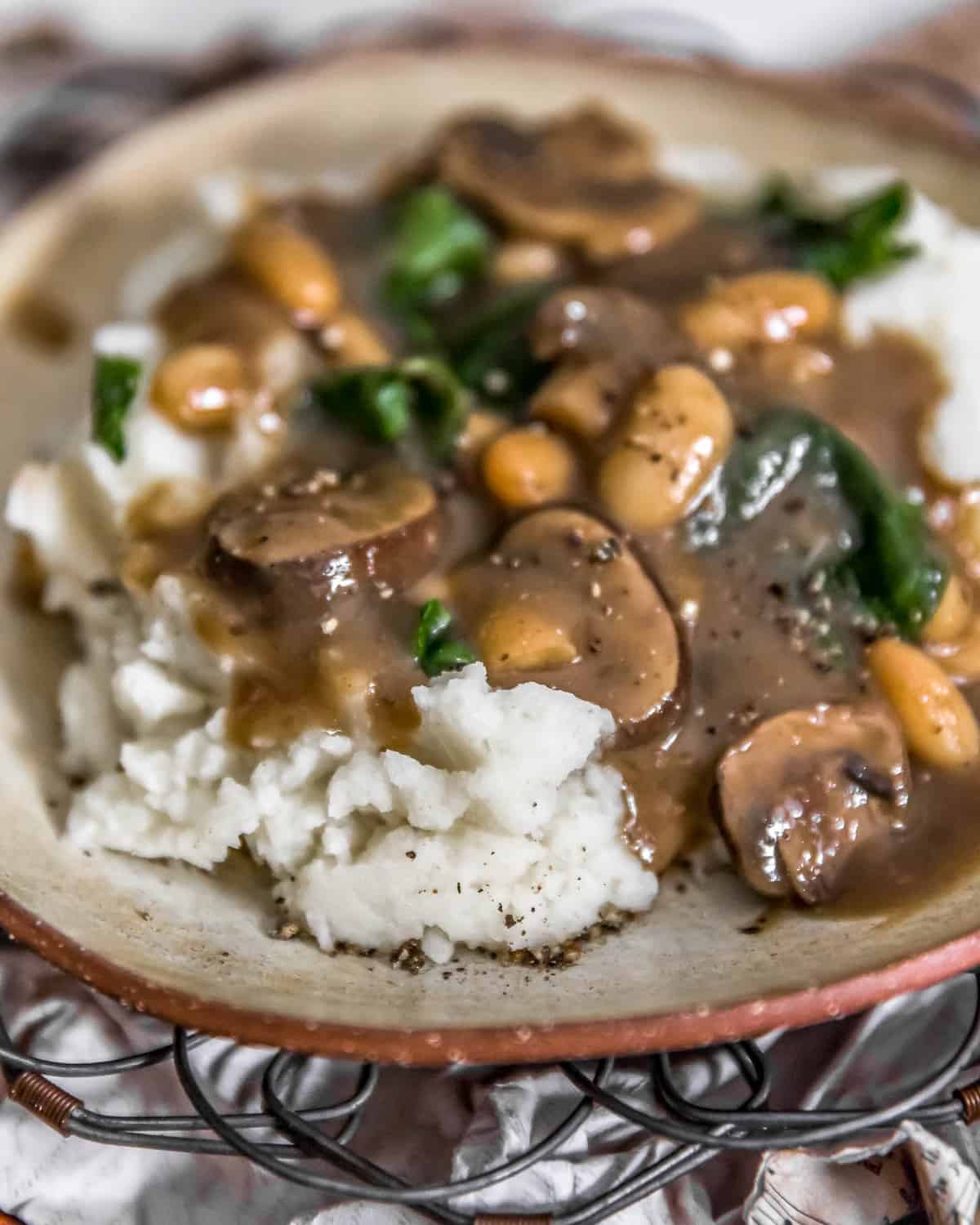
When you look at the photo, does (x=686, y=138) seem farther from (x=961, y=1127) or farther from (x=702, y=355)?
(x=961, y=1127)

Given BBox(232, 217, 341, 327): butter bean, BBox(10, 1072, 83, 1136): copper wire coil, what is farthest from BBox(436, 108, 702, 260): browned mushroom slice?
BBox(10, 1072, 83, 1136): copper wire coil

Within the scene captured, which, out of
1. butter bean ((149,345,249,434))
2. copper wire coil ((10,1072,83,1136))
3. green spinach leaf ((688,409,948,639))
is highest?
green spinach leaf ((688,409,948,639))

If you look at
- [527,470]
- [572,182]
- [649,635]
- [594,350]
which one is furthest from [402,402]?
[572,182]

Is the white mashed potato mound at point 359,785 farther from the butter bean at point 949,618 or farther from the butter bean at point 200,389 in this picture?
the butter bean at point 949,618

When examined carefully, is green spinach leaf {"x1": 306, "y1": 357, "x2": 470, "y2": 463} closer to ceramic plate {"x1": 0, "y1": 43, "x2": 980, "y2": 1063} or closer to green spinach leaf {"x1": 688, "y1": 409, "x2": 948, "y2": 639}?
green spinach leaf {"x1": 688, "y1": 409, "x2": 948, "y2": 639}

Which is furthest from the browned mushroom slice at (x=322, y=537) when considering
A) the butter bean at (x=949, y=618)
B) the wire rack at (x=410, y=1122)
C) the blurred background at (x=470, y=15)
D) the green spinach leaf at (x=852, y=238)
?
the blurred background at (x=470, y=15)

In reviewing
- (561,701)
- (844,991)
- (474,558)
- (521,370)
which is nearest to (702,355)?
(521,370)

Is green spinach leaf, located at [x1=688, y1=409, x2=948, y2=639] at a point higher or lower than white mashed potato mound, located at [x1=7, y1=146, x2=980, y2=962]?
higher
